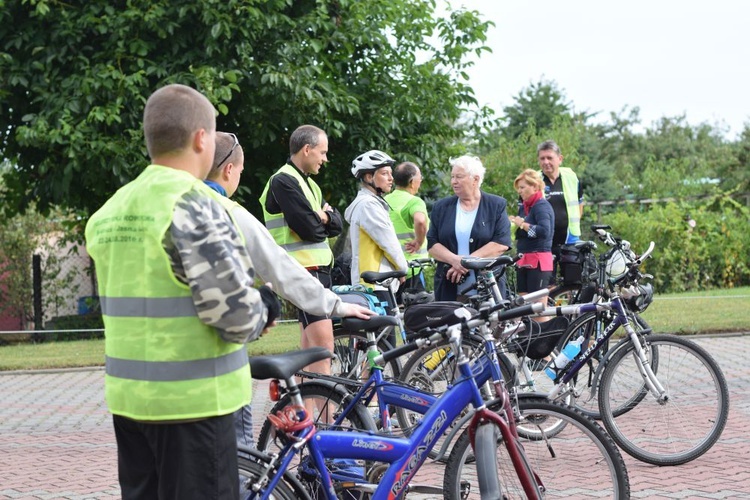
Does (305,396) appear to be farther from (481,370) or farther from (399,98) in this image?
(399,98)

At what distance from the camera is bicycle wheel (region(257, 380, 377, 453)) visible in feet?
16.2

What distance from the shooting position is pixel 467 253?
837 centimetres

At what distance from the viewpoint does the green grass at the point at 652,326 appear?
12.9 meters

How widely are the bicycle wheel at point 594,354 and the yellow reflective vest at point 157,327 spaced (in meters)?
3.90

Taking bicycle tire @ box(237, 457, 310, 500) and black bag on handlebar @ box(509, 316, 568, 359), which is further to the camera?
black bag on handlebar @ box(509, 316, 568, 359)

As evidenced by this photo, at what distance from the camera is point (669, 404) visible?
21.5ft

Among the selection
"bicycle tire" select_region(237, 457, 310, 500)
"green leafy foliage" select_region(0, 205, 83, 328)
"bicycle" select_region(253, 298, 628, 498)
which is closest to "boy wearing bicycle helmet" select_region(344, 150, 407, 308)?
"bicycle" select_region(253, 298, 628, 498)

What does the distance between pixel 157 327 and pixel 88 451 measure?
4.77 meters

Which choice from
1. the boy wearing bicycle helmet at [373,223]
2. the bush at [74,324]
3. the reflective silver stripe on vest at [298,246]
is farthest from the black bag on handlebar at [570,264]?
the bush at [74,324]

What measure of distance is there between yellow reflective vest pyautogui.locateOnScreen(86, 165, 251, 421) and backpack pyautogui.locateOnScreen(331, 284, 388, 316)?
290 centimetres

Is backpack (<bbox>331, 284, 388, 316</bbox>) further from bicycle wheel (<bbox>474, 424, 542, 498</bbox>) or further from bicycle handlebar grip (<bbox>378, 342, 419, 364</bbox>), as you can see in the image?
bicycle wheel (<bbox>474, 424, 542, 498</bbox>)

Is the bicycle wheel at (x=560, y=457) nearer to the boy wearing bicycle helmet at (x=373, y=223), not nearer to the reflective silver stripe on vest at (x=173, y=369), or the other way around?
the reflective silver stripe on vest at (x=173, y=369)

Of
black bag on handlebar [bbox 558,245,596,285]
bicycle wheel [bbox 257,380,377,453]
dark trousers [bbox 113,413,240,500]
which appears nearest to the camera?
dark trousers [bbox 113,413,240,500]

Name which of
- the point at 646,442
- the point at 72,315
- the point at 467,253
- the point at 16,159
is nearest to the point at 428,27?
the point at 16,159
